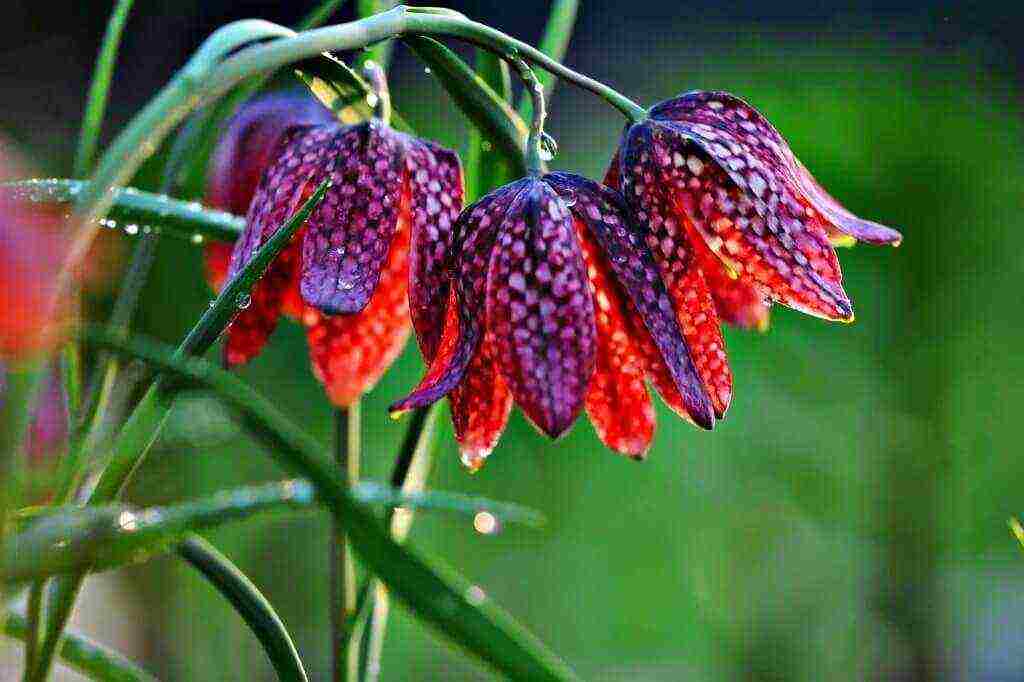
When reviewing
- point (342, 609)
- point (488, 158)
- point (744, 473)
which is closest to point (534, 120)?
point (488, 158)

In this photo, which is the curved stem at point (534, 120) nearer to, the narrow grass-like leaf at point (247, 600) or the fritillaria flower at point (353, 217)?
the fritillaria flower at point (353, 217)

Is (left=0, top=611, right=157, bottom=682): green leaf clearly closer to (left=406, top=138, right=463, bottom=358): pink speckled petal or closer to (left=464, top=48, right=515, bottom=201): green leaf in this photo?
(left=406, top=138, right=463, bottom=358): pink speckled petal

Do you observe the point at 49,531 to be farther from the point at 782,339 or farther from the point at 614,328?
the point at 782,339

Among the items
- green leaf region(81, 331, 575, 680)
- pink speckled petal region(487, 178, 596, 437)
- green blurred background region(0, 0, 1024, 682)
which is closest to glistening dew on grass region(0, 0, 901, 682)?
pink speckled petal region(487, 178, 596, 437)

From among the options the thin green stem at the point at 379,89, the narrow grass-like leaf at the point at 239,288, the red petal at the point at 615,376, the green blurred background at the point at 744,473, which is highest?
the green blurred background at the point at 744,473

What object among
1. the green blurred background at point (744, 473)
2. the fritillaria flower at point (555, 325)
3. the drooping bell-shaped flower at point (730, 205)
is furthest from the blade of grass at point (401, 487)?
the green blurred background at point (744, 473)

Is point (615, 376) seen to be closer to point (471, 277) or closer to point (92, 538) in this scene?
point (471, 277)
